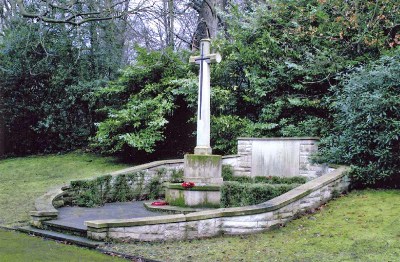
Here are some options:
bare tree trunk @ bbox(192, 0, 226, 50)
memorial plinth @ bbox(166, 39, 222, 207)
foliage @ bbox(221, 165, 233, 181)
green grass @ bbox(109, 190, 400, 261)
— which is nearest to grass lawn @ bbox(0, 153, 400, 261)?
green grass @ bbox(109, 190, 400, 261)

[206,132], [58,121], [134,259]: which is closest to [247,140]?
[206,132]

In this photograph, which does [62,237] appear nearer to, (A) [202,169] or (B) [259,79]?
(A) [202,169]

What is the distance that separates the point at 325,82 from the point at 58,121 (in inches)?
438

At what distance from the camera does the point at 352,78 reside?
9.55 meters

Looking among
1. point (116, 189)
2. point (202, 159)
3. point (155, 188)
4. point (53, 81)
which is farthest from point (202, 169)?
point (53, 81)

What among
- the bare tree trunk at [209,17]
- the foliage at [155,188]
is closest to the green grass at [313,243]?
the foliage at [155,188]

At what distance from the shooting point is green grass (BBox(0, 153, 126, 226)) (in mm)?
8442

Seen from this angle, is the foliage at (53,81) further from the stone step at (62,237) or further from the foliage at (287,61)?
the stone step at (62,237)

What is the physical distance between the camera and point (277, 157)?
35.0 ft

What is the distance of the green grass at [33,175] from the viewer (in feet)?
27.7

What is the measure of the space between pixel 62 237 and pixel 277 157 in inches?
243

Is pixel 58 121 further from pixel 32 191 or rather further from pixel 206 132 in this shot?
pixel 206 132

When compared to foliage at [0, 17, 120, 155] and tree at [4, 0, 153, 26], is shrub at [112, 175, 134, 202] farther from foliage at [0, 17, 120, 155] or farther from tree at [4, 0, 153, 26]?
foliage at [0, 17, 120, 155]

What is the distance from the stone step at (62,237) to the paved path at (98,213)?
0.78 feet
